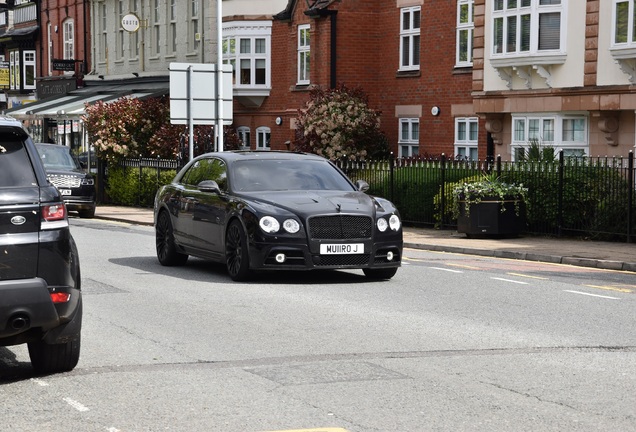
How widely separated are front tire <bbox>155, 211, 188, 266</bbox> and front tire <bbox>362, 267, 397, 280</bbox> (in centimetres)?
291

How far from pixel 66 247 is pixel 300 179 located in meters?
7.24

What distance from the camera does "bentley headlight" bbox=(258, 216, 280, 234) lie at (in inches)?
531

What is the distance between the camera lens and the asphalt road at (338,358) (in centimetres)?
703

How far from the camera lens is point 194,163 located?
16500 mm

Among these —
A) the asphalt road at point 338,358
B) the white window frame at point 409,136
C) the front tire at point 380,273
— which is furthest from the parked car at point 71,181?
the front tire at point 380,273

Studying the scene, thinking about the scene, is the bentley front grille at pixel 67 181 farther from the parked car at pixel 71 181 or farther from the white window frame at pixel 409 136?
the white window frame at pixel 409 136

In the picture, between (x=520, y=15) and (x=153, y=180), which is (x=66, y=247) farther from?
(x=153, y=180)

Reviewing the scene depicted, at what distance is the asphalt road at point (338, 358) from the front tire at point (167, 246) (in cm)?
123

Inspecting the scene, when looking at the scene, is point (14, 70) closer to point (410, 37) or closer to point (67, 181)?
point (410, 37)

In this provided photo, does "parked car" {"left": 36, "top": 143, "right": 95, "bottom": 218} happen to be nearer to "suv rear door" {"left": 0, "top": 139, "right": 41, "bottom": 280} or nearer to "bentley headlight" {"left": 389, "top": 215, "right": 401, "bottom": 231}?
"bentley headlight" {"left": 389, "top": 215, "right": 401, "bottom": 231}

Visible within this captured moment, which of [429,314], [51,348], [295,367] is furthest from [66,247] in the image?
[429,314]

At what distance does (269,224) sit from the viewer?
44.4ft

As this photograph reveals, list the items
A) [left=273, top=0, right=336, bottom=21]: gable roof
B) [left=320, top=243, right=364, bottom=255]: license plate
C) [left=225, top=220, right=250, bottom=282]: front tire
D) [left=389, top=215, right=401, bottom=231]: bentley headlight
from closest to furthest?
1. [left=320, top=243, right=364, bottom=255]: license plate
2. [left=225, top=220, right=250, bottom=282]: front tire
3. [left=389, top=215, right=401, bottom=231]: bentley headlight
4. [left=273, top=0, right=336, bottom=21]: gable roof

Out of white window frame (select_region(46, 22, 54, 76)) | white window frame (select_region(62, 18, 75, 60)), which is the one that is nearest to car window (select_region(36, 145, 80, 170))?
white window frame (select_region(62, 18, 75, 60))
